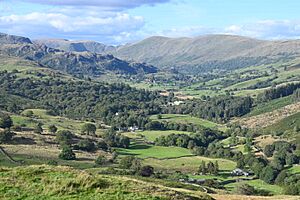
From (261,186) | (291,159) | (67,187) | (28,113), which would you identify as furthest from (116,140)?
(67,187)

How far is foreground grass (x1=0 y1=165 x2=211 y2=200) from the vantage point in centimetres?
2441

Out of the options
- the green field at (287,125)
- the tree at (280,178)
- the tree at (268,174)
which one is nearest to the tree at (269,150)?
the tree at (268,174)

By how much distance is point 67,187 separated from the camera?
82.5ft

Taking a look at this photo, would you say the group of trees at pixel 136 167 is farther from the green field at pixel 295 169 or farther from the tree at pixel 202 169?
the green field at pixel 295 169

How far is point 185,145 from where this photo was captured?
151 metres

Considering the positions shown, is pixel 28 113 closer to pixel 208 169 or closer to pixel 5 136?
pixel 5 136

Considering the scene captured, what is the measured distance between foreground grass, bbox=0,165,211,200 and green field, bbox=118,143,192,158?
9733 cm

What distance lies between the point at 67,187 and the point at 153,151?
109936 millimetres

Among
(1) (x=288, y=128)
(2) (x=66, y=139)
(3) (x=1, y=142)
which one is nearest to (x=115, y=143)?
(2) (x=66, y=139)

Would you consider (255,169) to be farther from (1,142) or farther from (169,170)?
(1,142)

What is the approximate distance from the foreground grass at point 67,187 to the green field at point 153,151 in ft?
319

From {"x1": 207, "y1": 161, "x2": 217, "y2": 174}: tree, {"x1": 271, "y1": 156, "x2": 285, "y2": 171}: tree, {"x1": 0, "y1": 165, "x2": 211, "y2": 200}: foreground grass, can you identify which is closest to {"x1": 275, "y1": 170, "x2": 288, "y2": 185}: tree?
{"x1": 271, "y1": 156, "x2": 285, "y2": 171}: tree

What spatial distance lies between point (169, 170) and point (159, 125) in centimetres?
Answer: 7939

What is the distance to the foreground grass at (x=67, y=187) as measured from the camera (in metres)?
24.4
